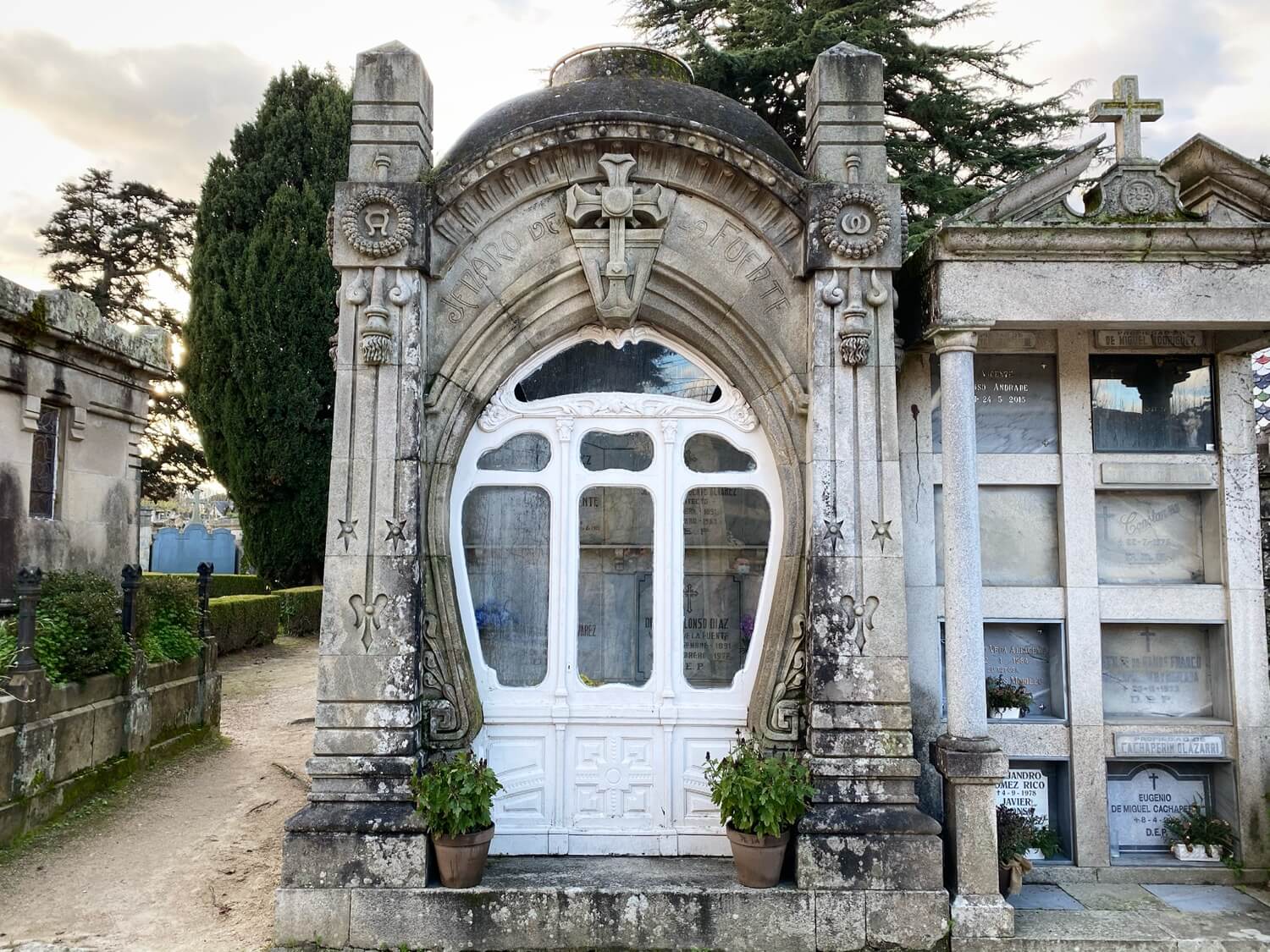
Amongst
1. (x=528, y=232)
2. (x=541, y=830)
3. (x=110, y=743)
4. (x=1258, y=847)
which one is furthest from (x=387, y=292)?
(x=1258, y=847)

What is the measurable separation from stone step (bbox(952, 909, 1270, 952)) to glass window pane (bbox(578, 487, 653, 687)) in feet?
7.97

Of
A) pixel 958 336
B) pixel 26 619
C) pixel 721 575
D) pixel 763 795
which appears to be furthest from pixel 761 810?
pixel 26 619

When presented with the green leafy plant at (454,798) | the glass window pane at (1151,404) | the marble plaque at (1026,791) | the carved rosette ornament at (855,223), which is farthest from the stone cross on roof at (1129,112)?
the green leafy plant at (454,798)

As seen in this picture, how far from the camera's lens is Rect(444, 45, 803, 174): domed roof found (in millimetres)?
5617

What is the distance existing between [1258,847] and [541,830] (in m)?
4.44

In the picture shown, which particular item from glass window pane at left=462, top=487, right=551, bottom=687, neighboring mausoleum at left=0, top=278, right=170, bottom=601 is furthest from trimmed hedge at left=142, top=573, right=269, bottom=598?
glass window pane at left=462, top=487, right=551, bottom=687

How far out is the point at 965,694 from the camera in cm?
485

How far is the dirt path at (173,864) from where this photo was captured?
483cm

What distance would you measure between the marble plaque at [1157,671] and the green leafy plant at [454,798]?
13.2 feet

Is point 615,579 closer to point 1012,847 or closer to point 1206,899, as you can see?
point 1012,847

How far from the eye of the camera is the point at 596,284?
17.3ft

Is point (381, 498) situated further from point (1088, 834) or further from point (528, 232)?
point (1088, 834)

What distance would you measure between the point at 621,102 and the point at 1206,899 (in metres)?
6.09

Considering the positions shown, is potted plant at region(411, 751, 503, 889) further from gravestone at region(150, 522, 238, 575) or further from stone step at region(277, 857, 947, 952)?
gravestone at region(150, 522, 238, 575)
